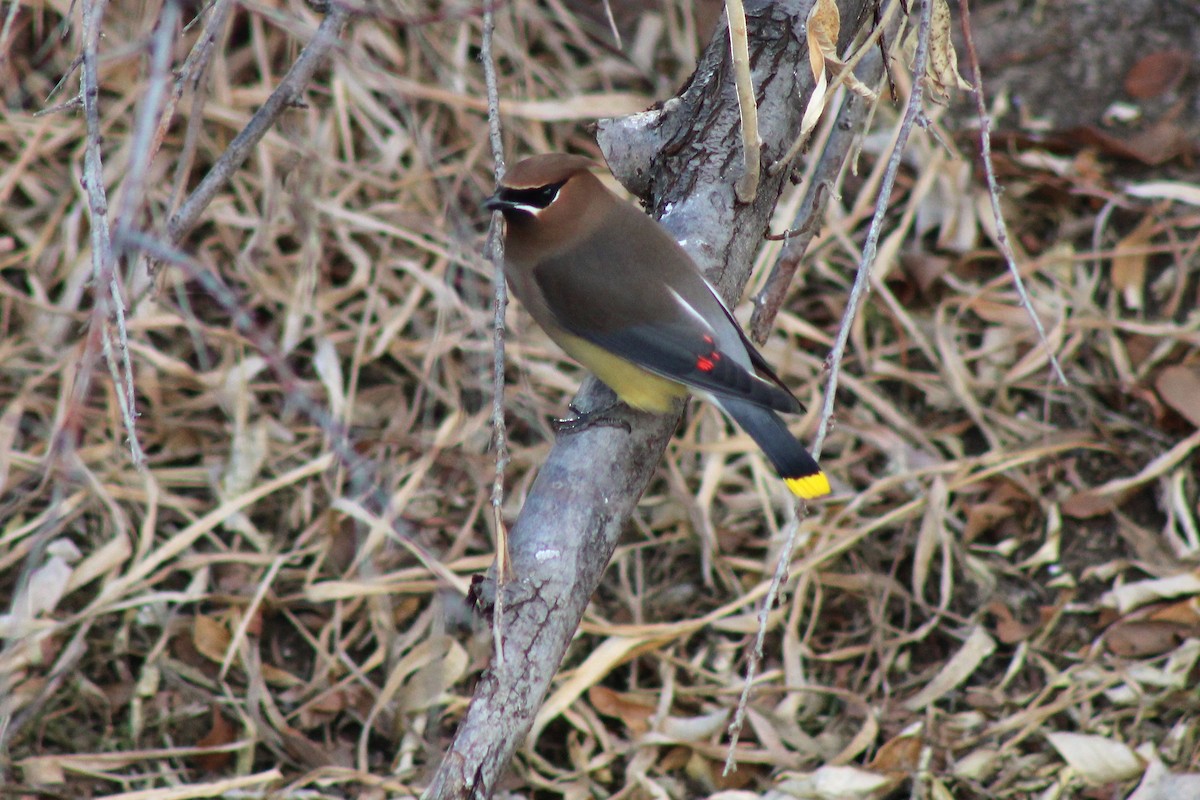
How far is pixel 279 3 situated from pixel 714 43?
2.39 m

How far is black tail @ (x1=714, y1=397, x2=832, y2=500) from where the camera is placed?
2.76 m

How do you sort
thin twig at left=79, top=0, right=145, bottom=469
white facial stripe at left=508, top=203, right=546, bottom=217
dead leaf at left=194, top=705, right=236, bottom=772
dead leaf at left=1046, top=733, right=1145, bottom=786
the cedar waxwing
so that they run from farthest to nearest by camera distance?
dead leaf at left=194, top=705, right=236, bottom=772, dead leaf at left=1046, top=733, right=1145, bottom=786, white facial stripe at left=508, top=203, right=546, bottom=217, the cedar waxwing, thin twig at left=79, top=0, right=145, bottom=469

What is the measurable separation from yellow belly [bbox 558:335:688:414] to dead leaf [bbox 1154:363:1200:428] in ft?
5.68

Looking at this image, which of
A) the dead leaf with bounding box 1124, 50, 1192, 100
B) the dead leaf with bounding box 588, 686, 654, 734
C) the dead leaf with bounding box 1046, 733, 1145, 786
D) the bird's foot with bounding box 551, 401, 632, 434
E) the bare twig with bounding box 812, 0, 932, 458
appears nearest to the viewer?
the bare twig with bounding box 812, 0, 932, 458

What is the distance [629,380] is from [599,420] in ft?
0.87

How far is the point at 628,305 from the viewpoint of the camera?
311 centimetres

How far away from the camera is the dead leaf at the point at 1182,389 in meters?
3.78

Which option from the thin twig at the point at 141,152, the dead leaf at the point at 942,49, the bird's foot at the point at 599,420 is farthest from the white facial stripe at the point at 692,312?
the thin twig at the point at 141,152

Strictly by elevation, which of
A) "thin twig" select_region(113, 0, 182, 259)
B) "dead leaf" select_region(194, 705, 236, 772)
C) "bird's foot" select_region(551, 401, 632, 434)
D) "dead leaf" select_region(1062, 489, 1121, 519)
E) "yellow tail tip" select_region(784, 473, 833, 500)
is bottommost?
"dead leaf" select_region(194, 705, 236, 772)

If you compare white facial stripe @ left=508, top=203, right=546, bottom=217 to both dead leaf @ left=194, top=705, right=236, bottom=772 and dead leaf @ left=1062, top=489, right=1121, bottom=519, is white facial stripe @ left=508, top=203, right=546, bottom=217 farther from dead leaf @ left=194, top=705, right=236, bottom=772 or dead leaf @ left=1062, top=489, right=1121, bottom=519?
dead leaf @ left=1062, top=489, right=1121, bottom=519

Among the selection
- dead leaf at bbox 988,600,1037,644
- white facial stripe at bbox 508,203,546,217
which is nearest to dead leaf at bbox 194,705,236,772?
white facial stripe at bbox 508,203,546,217

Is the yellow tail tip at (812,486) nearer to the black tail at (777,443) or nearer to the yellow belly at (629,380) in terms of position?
the black tail at (777,443)

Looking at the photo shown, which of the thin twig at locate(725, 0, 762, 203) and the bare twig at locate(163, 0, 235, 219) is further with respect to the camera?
the thin twig at locate(725, 0, 762, 203)

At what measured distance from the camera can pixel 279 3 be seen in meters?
4.70
